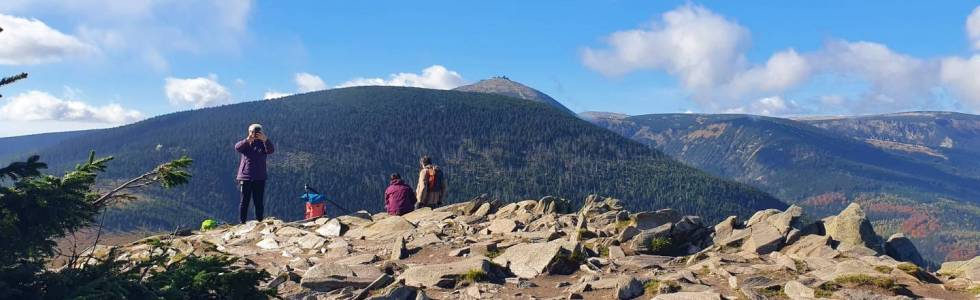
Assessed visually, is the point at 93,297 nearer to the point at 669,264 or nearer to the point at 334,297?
the point at 334,297

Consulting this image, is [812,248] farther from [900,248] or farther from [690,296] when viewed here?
[690,296]

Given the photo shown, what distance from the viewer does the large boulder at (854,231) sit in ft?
50.8

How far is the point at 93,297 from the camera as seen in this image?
716 cm

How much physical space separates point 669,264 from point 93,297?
11.1m

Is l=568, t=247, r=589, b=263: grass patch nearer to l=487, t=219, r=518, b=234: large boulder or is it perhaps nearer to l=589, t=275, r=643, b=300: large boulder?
l=589, t=275, r=643, b=300: large boulder

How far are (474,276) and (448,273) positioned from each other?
53 centimetres

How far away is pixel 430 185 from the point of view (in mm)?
23031

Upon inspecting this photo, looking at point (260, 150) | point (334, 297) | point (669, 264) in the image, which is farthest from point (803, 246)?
point (260, 150)

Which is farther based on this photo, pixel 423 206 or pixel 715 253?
pixel 423 206

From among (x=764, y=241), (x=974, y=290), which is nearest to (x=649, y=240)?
(x=764, y=241)

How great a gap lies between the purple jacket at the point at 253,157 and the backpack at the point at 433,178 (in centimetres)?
565

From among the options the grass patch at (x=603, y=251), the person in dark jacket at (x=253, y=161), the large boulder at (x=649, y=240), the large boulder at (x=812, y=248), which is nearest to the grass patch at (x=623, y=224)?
the large boulder at (x=649, y=240)

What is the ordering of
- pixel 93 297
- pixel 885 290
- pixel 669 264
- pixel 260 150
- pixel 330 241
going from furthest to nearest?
pixel 260 150
pixel 330 241
pixel 669 264
pixel 885 290
pixel 93 297

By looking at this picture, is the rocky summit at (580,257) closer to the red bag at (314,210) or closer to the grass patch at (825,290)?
the grass patch at (825,290)
